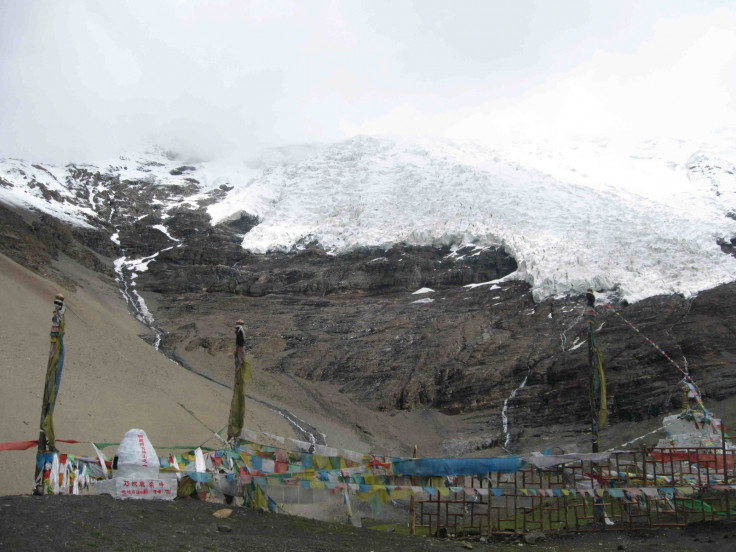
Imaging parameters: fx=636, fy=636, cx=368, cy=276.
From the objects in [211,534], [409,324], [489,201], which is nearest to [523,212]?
[489,201]

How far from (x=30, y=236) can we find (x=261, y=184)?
109 feet

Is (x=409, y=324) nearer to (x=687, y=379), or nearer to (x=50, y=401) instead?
(x=687, y=379)

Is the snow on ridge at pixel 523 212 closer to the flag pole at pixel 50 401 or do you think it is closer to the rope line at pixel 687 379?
Answer: the rope line at pixel 687 379

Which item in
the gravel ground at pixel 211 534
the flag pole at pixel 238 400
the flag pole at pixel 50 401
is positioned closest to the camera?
the gravel ground at pixel 211 534

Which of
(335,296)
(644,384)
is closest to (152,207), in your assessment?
(335,296)

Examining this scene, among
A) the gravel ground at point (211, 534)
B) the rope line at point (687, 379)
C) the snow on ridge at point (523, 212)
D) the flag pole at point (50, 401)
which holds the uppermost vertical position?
the snow on ridge at point (523, 212)

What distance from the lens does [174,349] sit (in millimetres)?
43062

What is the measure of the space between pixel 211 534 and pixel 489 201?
56.4 metres

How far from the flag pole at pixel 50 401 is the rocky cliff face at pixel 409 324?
25.4 m

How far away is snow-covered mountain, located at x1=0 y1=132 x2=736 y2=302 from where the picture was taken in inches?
1909

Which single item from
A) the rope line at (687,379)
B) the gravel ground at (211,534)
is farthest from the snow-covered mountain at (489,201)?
the gravel ground at (211,534)

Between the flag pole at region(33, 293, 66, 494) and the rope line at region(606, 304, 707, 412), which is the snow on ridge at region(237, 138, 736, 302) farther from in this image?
the flag pole at region(33, 293, 66, 494)

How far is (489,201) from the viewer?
2483 inches

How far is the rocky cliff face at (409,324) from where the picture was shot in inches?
1421
